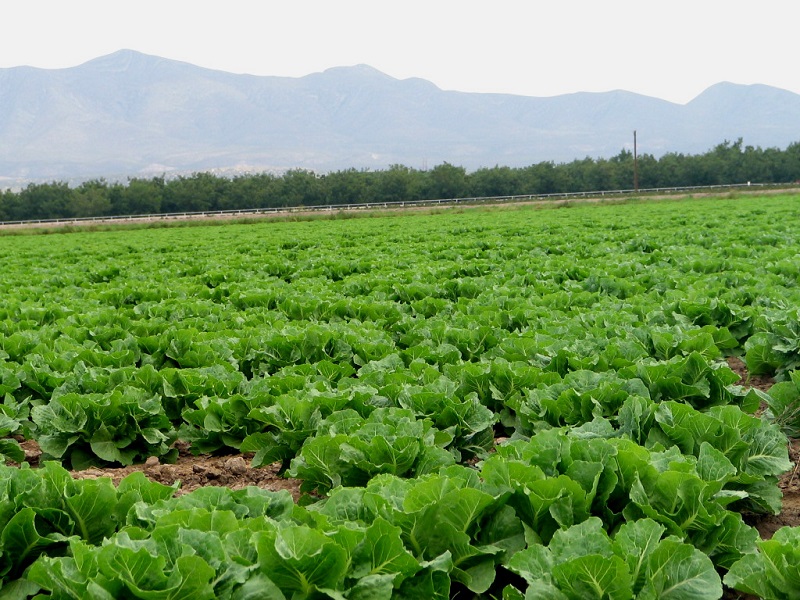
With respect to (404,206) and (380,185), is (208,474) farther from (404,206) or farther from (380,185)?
(380,185)

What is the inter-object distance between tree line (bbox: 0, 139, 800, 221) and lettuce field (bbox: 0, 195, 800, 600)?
7481cm

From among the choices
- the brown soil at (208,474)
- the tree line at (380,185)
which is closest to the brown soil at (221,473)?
the brown soil at (208,474)

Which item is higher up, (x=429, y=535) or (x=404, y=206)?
(x=404, y=206)

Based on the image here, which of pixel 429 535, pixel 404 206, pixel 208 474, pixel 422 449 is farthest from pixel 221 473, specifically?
pixel 404 206

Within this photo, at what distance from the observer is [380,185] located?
280 feet

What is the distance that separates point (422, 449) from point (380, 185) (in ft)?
271

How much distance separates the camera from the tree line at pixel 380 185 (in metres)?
80.4

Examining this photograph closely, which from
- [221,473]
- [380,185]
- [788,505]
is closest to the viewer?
[788,505]

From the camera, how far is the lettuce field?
2566 millimetres

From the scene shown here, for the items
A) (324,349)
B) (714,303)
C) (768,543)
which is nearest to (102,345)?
(324,349)

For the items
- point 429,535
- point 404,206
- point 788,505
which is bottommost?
point 788,505

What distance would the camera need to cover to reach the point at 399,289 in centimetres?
1138

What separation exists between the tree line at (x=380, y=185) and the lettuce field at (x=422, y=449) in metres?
74.8

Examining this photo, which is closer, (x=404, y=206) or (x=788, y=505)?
(x=788, y=505)
